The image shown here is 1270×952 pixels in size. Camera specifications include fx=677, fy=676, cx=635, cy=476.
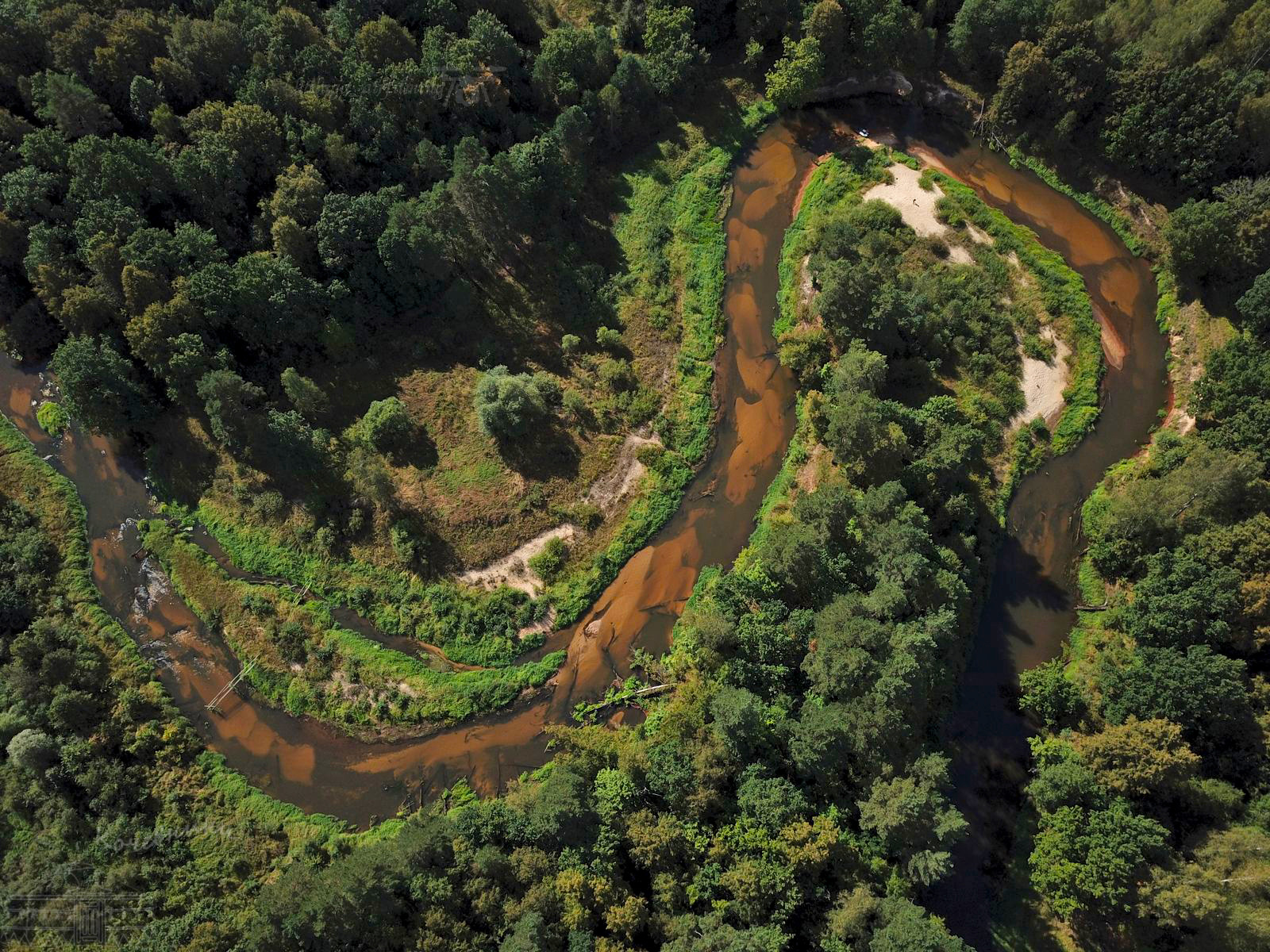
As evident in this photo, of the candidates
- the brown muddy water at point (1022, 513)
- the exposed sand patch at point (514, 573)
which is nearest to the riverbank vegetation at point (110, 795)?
the exposed sand patch at point (514, 573)

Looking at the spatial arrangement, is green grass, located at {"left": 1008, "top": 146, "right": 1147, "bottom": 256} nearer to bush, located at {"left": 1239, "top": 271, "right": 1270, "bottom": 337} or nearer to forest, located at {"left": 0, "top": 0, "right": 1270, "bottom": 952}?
forest, located at {"left": 0, "top": 0, "right": 1270, "bottom": 952}

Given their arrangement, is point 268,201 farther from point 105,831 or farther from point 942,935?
point 942,935

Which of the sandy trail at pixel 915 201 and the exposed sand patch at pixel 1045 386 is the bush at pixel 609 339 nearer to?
the sandy trail at pixel 915 201

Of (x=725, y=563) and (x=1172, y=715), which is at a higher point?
(x=1172, y=715)

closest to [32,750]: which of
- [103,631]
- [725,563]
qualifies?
[103,631]

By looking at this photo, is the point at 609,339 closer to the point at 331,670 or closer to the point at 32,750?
the point at 331,670
